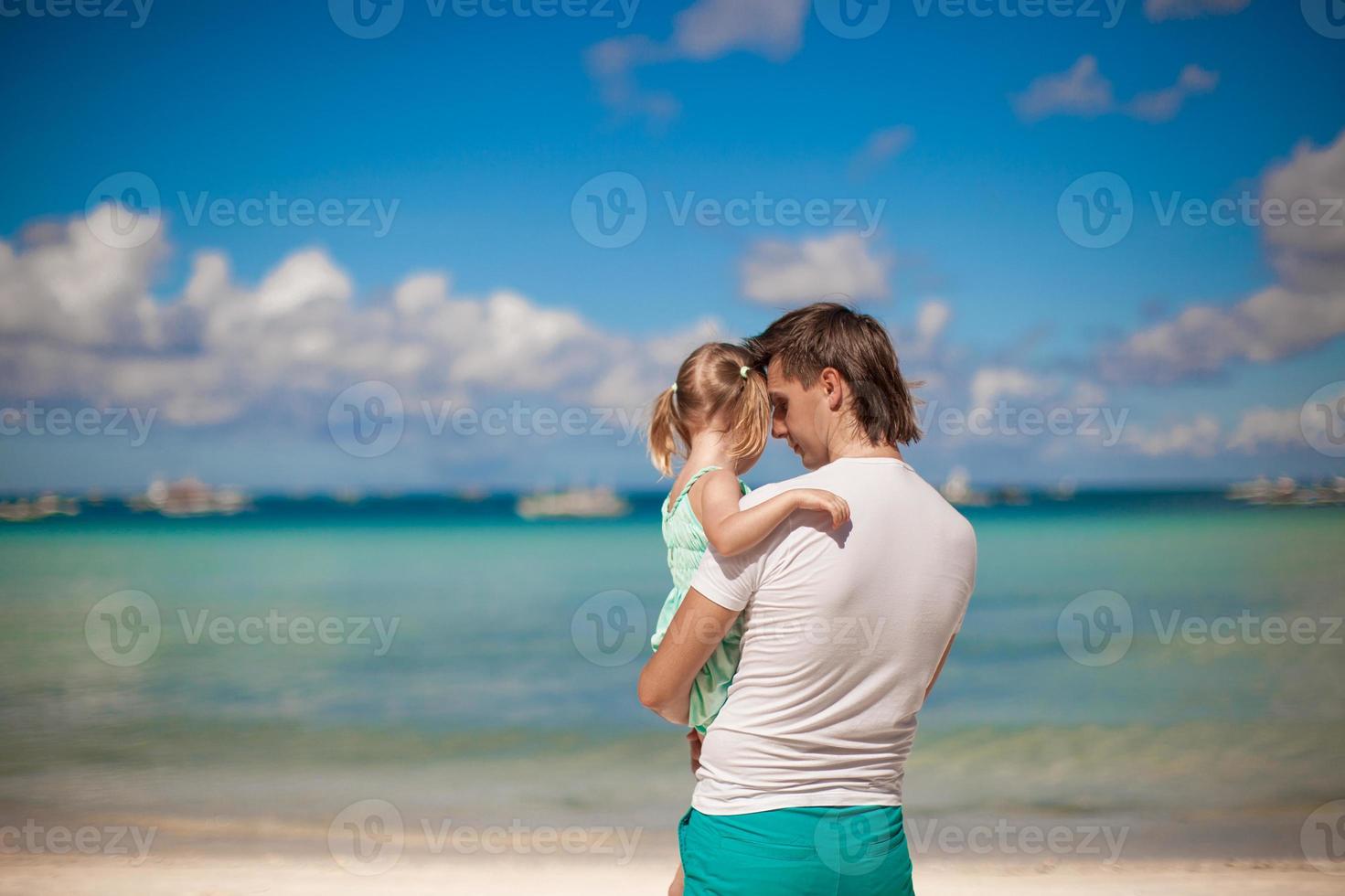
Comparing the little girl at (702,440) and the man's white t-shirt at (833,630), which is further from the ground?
the little girl at (702,440)

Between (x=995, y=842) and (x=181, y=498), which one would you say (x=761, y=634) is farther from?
(x=181, y=498)

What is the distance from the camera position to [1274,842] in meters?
4.73

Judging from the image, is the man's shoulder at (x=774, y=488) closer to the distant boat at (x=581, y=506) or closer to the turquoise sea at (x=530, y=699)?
the turquoise sea at (x=530, y=699)

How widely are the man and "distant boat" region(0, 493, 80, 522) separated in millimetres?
24325

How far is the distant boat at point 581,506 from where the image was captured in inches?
1072

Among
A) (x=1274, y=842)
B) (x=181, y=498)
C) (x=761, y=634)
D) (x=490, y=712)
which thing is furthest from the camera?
(x=181, y=498)

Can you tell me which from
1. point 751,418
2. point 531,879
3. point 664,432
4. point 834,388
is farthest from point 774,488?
point 531,879

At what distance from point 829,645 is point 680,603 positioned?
0.23m

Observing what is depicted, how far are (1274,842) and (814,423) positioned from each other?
4690 mm

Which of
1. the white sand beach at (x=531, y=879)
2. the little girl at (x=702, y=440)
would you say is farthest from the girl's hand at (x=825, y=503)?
the white sand beach at (x=531, y=879)

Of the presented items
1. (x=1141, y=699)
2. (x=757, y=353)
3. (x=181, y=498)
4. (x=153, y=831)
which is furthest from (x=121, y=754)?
(x=181, y=498)

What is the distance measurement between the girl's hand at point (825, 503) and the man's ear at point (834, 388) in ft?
0.52

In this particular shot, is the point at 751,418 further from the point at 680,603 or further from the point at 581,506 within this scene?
the point at 581,506

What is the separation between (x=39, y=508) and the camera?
22.7 metres
